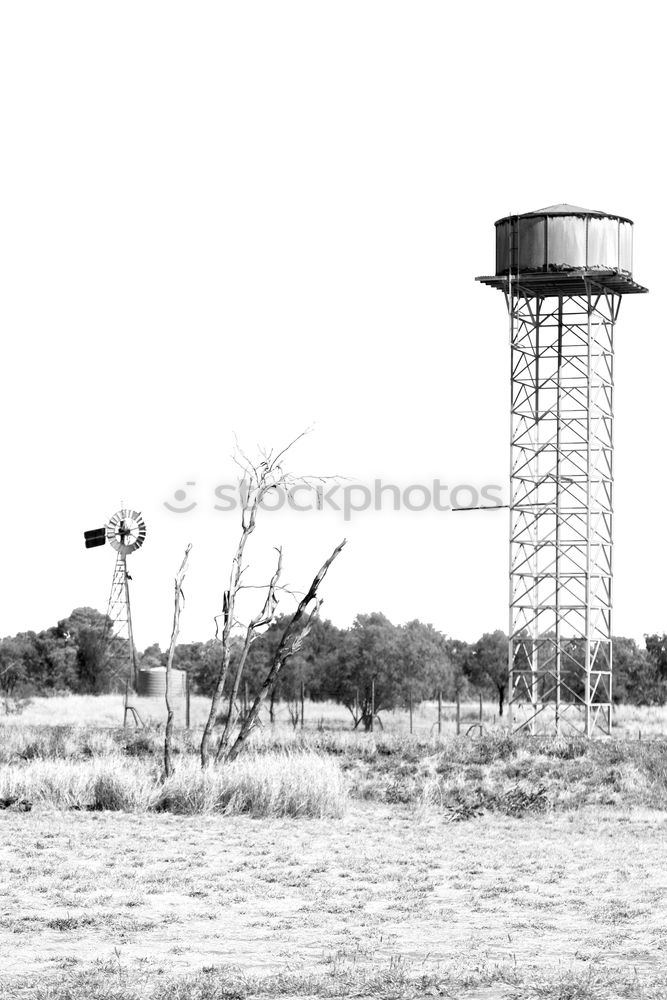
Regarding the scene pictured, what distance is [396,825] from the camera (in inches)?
847

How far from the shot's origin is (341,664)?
58688 mm

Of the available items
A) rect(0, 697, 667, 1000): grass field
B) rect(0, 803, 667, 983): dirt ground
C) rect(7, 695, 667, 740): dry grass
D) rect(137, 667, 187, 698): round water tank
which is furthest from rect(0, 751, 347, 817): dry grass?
Result: rect(137, 667, 187, 698): round water tank

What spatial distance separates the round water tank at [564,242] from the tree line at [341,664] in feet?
42.8

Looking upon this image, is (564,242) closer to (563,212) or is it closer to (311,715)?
(563,212)

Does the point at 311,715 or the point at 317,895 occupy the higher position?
the point at 311,715

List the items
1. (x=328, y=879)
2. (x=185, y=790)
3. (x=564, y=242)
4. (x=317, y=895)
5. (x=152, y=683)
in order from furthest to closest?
1. (x=152, y=683)
2. (x=564, y=242)
3. (x=185, y=790)
4. (x=328, y=879)
5. (x=317, y=895)

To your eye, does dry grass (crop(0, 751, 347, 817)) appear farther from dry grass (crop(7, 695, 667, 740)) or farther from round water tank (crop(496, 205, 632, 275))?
round water tank (crop(496, 205, 632, 275))

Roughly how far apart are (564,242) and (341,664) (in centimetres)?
2170

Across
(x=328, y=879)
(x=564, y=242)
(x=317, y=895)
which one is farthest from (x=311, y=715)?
(x=317, y=895)

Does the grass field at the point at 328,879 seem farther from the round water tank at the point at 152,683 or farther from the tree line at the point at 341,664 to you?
the round water tank at the point at 152,683

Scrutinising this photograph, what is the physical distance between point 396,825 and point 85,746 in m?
10.5

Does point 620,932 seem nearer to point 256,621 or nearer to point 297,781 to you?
point 297,781

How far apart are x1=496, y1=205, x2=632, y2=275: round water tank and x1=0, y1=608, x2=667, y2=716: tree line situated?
42.8 feet

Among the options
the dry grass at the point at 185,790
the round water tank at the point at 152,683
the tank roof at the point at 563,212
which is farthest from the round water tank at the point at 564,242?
the round water tank at the point at 152,683
